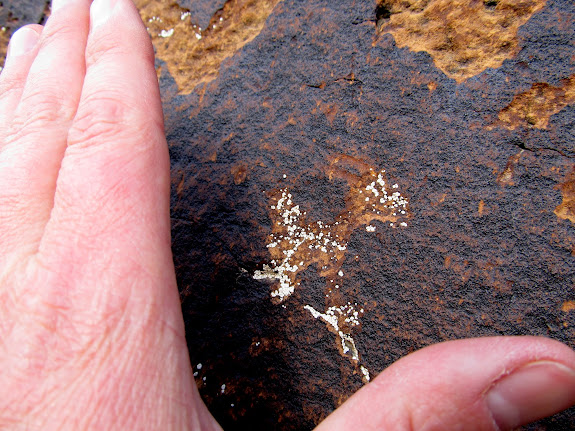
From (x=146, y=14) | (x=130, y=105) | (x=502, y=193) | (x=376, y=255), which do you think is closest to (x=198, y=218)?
(x=130, y=105)

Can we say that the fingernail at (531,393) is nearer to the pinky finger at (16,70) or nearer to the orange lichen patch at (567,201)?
the orange lichen patch at (567,201)

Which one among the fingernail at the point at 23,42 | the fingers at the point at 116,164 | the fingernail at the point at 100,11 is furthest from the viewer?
the fingernail at the point at 23,42

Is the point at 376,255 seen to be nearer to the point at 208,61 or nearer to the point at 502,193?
the point at 502,193

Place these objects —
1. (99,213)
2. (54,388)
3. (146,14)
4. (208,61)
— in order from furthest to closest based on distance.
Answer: (146,14) < (208,61) < (99,213) < (54,388)

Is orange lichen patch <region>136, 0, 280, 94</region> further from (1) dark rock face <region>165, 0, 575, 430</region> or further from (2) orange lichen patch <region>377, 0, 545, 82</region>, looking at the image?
(2) orange lichen patch <region>377, 0, 545, 82</region>

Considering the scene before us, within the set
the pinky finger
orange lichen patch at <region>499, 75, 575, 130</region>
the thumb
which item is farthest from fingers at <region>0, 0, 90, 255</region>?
orange lichen patch at <region>499, 75, 575, 130</region>

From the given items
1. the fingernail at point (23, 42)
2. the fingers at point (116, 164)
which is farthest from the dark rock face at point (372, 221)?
the fingernail at point (23, 42)
